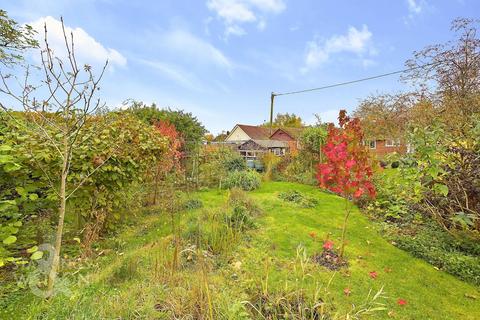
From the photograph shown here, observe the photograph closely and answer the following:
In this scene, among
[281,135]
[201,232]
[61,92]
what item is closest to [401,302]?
[201,232]

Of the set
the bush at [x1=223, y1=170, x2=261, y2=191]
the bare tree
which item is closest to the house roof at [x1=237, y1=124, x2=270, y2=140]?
the bush at [x1=223, y1=170, x2=261, y2=191]

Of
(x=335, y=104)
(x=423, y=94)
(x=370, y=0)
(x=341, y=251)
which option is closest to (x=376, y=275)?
(x=341, y=251)

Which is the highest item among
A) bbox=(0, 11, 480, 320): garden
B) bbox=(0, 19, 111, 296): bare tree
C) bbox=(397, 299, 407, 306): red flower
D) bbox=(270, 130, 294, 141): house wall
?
bbox=(270, 130, 294, 141): house wall

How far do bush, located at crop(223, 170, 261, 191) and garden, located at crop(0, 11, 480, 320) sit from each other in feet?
7.90

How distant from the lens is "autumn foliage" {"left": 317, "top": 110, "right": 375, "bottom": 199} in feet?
12.0

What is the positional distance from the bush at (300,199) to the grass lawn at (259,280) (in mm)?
1364

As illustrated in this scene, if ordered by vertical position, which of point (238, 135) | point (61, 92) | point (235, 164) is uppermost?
point (238, 135)

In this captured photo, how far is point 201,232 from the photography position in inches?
164

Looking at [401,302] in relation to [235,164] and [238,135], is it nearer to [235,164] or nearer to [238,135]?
[235,164]

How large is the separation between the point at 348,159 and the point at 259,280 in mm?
2002

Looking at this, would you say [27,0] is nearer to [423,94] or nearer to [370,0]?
[370,0]

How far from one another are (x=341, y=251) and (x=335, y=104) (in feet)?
55.0

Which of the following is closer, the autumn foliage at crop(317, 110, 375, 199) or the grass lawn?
the grass lawn

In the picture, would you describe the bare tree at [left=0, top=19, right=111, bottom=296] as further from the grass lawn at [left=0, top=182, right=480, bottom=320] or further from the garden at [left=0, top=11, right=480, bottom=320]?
the grass lawn at [left=0, top=182, right=480, bottom=320]
